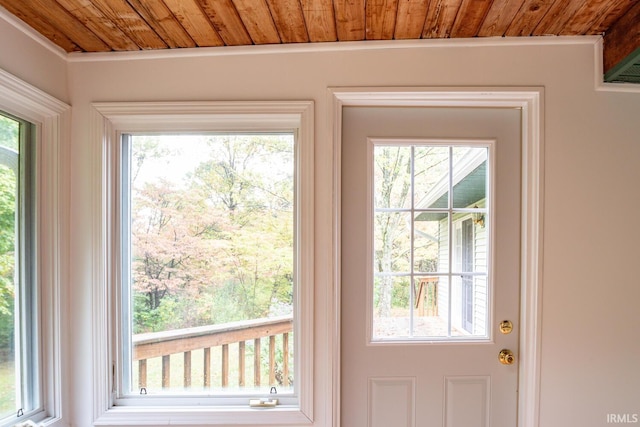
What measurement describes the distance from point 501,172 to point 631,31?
64 centimetres

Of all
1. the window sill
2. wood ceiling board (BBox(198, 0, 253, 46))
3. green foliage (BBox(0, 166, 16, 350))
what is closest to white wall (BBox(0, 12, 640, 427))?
wood ceiling board (BBox(198, 0, 253, 46))

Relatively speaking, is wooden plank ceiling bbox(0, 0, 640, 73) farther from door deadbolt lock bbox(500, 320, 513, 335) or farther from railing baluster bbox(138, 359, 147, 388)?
railing baluster bbox(138, 359, 147, 388)

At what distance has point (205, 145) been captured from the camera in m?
1.68

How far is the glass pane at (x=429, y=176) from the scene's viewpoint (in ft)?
5.45

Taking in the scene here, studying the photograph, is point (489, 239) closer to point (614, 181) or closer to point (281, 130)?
point (614, 181)

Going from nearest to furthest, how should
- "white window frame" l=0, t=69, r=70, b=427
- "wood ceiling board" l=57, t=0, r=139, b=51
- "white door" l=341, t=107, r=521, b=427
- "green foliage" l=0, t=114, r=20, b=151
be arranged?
"wood ceiling board" l=57, t=0, r=139, b=51, "green foliage" l=0, t=114, r=20, b=151, "white window frame" l=0, t=69, r=70, b=427, "white door" l=341, t=107, r=521, b=427

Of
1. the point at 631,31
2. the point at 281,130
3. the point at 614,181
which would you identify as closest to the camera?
the point at 631,31

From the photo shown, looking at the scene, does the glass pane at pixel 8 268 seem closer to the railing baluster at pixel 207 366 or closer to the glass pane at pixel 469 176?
the railing baluster at pixel 207 366

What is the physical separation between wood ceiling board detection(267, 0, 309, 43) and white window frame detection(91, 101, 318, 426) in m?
0.26

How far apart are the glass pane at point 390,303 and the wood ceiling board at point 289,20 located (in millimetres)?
1063

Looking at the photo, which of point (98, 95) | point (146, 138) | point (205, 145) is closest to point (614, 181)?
point (205, 145)

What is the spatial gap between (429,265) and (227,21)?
50.5 inches

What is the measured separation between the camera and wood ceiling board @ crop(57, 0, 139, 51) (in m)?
1.31

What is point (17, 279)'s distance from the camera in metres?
1.46
